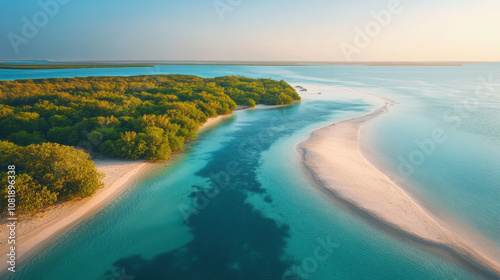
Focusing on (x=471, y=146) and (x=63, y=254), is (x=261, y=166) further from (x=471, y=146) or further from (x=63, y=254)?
(x=471, y=146)

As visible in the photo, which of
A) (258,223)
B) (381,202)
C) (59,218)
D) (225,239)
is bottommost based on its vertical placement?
(258,223)

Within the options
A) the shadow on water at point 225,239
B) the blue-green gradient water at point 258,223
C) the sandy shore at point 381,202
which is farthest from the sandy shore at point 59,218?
the sandy shore at point 381,202

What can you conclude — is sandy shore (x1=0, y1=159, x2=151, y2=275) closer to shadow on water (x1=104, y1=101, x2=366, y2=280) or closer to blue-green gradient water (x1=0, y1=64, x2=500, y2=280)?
blue-green gradient water (x1=0, y1=64, x2=500, y2=280)

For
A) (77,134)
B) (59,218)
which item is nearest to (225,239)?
(59,218)

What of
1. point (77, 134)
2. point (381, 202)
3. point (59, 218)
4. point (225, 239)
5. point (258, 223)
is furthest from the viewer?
point (77, 134)

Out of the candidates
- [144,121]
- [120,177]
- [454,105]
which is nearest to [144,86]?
[144,121]

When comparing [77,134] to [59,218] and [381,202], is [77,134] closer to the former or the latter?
[59,218]
